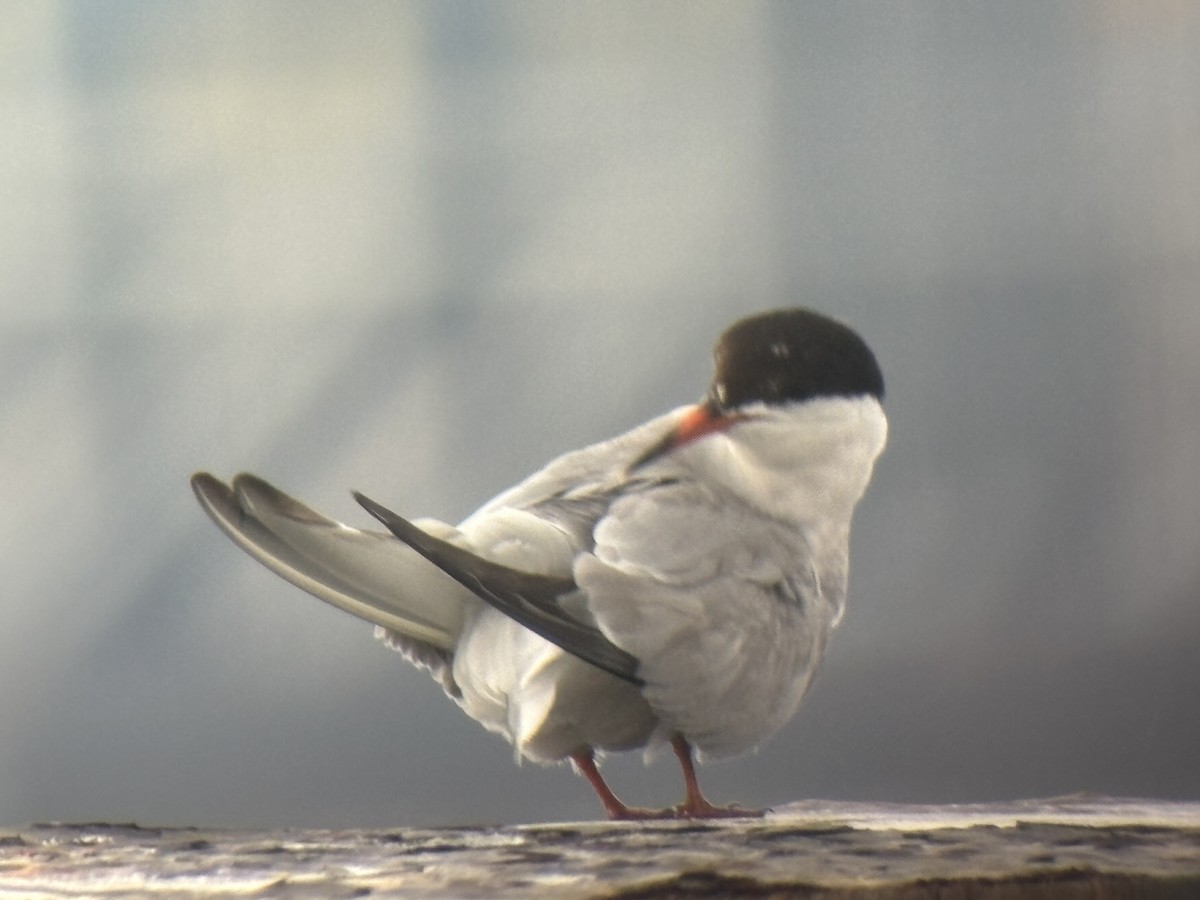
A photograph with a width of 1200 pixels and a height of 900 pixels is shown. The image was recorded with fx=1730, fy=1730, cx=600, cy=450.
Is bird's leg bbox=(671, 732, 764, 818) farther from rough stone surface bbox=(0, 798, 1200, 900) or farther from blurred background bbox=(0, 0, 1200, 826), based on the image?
blurred background bbox=(0, 0, 1200, 826)

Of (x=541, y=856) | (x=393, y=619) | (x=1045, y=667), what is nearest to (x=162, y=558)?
(x=393, y=619)

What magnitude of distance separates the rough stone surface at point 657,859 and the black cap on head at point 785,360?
1.03 ft

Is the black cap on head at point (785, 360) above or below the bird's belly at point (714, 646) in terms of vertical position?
above

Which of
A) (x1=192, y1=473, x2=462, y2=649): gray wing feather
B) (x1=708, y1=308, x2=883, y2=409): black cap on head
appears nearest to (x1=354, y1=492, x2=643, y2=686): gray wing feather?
(x1=192, y1=473, x2=462, y2=649): gray wing feather

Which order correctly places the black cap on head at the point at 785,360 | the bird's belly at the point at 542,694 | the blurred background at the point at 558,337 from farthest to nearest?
the blurred background at the point at 558,337
the black cap on head at the point at 785,360
the bird's belly at the point at 542,694

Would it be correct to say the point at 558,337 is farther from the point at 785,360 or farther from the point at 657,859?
the point at 657,859

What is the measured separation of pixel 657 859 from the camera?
3.22ft

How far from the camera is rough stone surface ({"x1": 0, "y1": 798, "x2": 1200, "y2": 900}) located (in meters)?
0.92

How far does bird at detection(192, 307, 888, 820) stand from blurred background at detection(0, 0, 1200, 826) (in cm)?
34

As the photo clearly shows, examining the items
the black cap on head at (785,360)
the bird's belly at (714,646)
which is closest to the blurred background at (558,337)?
the black cap on head at (785,360)

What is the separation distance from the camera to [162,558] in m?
1.65

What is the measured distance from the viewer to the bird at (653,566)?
115 centimetres

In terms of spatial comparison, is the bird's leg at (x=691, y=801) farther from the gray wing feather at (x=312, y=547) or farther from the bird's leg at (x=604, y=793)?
A: the gray wing feather at (x=312, y=547)

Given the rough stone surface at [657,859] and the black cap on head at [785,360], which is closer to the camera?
the rough stone surface at [657,859]
